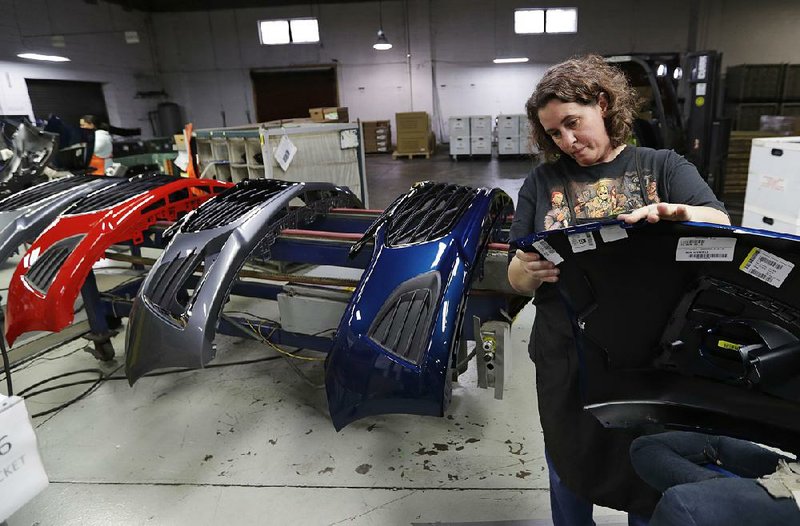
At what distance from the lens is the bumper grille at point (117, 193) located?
2849mm

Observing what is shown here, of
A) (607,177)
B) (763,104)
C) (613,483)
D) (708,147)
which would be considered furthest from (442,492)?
(763,104)

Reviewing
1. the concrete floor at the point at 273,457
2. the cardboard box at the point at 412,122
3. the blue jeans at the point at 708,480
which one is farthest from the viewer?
the cardboard box at the point at 412,122

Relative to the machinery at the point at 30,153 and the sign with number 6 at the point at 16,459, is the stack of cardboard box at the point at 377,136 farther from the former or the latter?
the sign with number 6 at the point at 16,459

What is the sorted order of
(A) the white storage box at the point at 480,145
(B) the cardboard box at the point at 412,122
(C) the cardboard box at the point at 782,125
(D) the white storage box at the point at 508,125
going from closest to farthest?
(C) the cardboard box at the point at 782,125
(D) the white storage box at the point at 508,125
(A) the white storage box at the point at 480,145
(B) the cardboard box at the point at 412,122

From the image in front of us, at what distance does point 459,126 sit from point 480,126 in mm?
554

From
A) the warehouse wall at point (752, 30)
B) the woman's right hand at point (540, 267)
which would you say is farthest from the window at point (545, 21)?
the woman's right hand at point (540, 267)

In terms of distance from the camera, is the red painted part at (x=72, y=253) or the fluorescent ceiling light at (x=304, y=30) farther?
the fluorescent ceiling light at (x=304, y=30)

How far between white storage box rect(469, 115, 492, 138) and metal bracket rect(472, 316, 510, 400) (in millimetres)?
11110

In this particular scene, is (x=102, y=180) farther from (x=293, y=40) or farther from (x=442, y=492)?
(x=293, y=40)

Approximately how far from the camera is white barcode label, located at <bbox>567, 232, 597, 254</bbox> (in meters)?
1.01

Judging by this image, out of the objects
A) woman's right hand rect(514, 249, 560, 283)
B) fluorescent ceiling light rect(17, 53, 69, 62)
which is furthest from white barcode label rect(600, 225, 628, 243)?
fluorescent ceiling light rect(17, 53, 69, 62)

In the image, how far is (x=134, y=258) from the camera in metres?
3.37

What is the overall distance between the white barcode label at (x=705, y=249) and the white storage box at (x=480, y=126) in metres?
12.0

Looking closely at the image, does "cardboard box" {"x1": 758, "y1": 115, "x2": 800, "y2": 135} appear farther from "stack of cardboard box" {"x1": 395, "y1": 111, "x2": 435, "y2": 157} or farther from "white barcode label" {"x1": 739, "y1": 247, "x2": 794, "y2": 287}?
"stack of cardboard box" {"x1": 395, "y1": 111, "x2": 435, "y2": 157}
